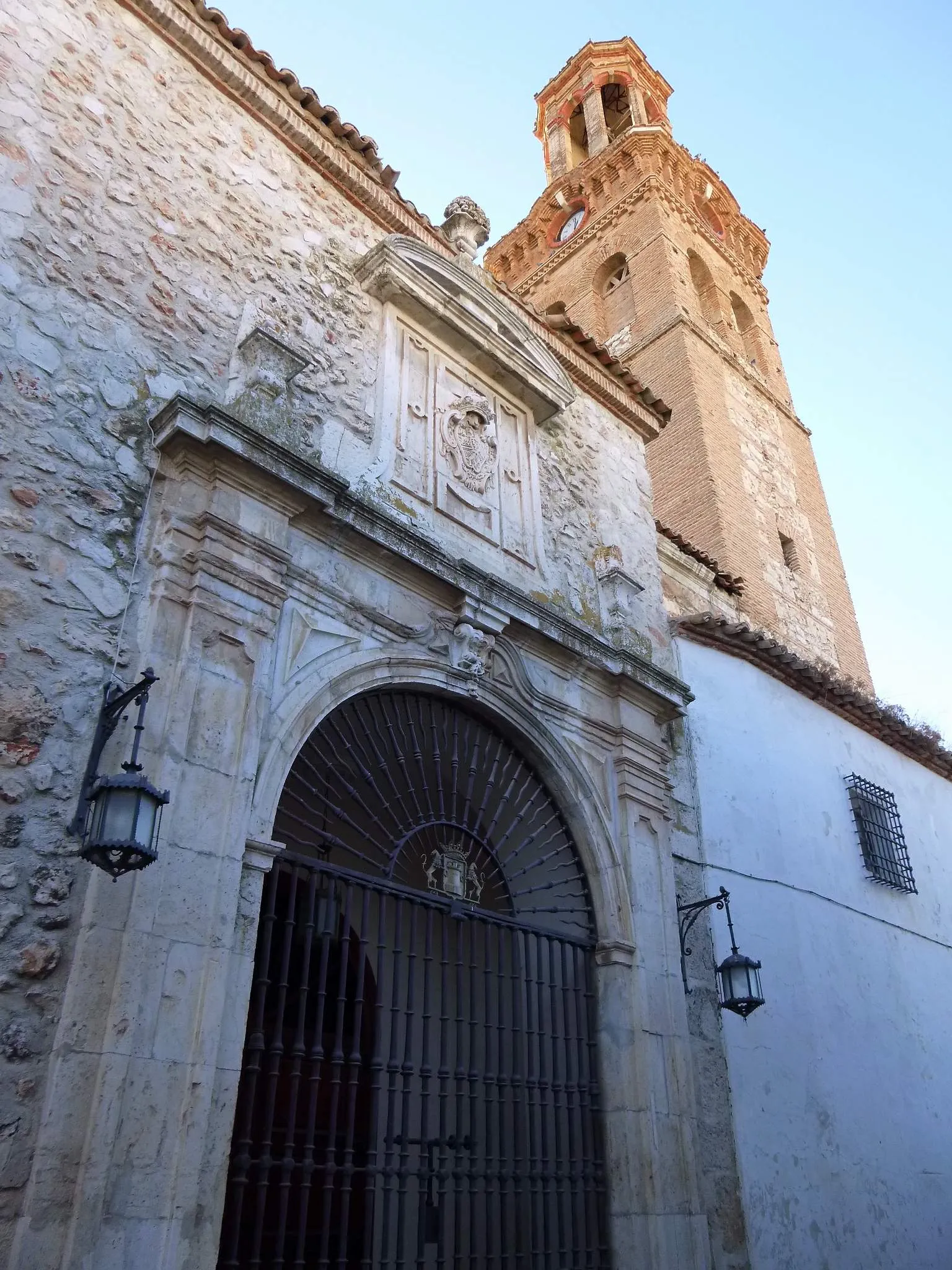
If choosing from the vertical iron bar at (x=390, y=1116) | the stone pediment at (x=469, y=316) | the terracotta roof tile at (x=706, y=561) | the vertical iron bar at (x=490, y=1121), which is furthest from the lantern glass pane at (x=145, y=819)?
the terracotta roof tile at (x=706, y=561)

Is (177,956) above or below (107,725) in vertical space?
below

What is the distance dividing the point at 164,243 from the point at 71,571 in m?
1.96

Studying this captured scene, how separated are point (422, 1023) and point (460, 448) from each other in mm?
3184

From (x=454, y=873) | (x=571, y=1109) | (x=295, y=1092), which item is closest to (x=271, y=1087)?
(x=295, y=1092)

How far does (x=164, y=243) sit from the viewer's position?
5.00 metres

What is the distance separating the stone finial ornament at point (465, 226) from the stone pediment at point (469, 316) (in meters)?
0.22

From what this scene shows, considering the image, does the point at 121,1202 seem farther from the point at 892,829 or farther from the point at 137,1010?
the point at 892,829

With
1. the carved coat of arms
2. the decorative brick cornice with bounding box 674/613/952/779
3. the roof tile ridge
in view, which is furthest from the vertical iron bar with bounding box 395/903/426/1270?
the roof tile ridge

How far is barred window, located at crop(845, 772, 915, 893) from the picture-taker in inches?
327

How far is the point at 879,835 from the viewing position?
28.1ft

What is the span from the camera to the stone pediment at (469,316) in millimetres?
6164

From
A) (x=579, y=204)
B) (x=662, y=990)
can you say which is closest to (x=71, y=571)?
(x=662, y=990)

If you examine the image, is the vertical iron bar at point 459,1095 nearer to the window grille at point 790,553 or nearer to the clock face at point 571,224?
the window grille at point 790,553

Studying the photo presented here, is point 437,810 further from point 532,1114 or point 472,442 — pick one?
point 472,442
